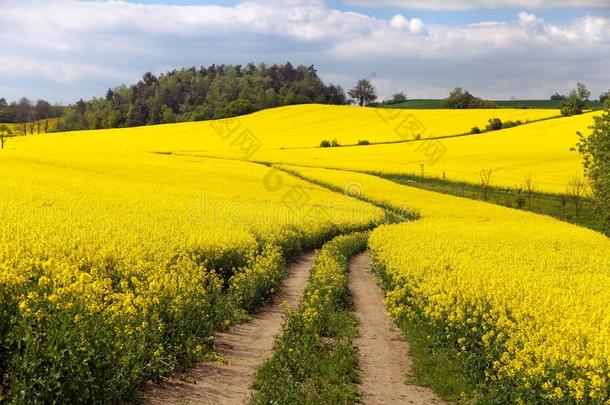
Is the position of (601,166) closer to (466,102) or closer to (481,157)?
(481,157)

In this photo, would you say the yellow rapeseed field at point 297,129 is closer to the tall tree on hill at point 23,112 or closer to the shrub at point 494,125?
the shrub at point 494,125

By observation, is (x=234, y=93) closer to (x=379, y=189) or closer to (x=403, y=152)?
(x=403, y=152)

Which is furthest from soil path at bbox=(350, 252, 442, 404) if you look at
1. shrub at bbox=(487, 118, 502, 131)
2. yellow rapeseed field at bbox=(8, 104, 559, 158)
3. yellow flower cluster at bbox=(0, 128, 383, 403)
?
shrub at bbox=(487, 118, 502, 131)

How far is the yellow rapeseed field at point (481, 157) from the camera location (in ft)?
181

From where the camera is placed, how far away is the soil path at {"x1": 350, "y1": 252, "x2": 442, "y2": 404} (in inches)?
392

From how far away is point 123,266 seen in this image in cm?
1306

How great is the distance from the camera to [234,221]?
23938 millimetres

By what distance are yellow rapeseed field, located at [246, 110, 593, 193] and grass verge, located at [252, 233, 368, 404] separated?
3807 cm

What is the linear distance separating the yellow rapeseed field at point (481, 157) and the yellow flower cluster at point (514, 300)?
26334mm

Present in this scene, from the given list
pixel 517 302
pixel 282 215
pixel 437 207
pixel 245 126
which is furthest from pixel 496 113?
pixel 517 302

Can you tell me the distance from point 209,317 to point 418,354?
12.9 ft

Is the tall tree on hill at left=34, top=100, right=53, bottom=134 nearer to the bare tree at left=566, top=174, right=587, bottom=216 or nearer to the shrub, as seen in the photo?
the shrub

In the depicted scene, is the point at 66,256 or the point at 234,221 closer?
the point at 66,256

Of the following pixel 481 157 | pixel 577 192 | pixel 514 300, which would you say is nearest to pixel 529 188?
pixel 577 192
